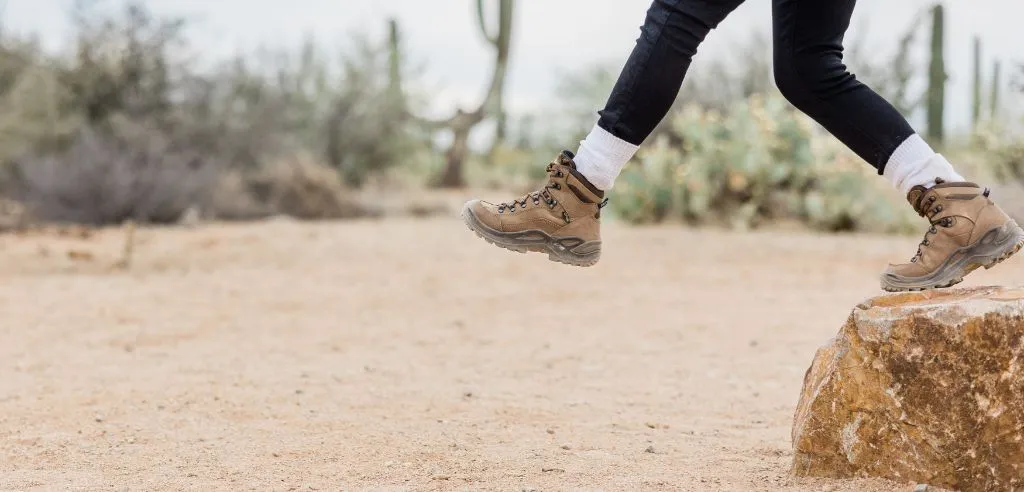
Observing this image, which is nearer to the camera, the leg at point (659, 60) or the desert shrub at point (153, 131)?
the leg at point (659, 60)

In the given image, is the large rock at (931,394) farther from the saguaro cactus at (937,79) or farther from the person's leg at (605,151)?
the saguaro cactus at (937,79)

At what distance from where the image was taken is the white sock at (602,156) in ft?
10.9

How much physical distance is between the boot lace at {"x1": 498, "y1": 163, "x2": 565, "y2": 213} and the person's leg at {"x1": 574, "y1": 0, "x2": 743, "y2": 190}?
0.76 feet

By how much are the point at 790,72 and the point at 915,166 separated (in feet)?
1.54

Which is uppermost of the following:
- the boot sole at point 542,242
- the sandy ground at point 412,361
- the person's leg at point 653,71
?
the person's leg at point 653,71

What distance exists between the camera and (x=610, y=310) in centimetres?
726

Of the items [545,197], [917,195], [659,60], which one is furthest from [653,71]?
[917,195]

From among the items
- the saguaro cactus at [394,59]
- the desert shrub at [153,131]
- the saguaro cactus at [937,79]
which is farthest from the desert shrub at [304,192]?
the saguaro cactus at [937,79]

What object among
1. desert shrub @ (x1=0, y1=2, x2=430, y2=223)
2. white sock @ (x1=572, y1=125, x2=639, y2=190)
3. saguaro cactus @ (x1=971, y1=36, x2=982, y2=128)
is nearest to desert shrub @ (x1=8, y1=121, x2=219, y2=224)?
desert shrub @ (x1=0, y1=2, x2=430, y2=223)

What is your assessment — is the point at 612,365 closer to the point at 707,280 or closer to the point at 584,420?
the point at 584,420

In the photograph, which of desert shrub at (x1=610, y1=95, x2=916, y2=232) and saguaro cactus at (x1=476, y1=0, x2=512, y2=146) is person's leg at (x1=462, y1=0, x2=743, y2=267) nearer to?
desert shrub at (x1=610, y1=95, x2=916, y2=232)

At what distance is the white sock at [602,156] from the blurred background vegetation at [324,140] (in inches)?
331

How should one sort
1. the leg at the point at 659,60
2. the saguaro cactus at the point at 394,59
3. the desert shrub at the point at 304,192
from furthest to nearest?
the saguaro cactus at the point at 394,59 < the desert shrub at the point at 304,192 < the leg at the point at 659,60

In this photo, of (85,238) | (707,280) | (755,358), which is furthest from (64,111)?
(755,358)
